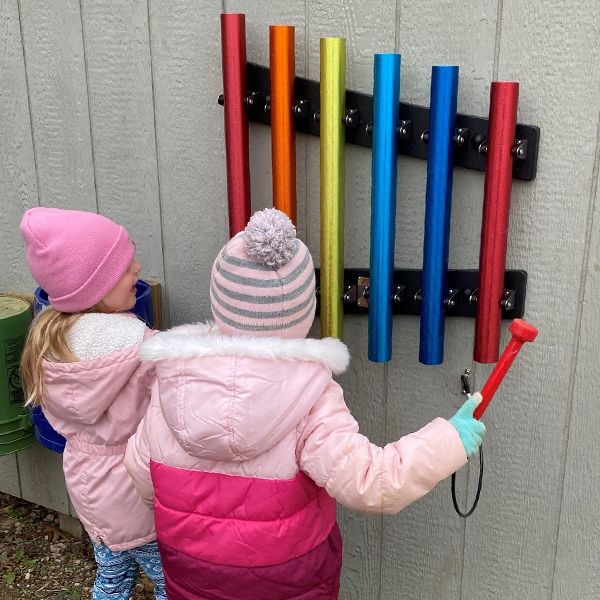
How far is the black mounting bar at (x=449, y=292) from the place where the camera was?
1588mm

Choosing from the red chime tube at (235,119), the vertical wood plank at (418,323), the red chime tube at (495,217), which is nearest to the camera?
the red chime tube at (495,217)

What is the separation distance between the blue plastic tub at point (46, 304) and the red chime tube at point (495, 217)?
2.47ft

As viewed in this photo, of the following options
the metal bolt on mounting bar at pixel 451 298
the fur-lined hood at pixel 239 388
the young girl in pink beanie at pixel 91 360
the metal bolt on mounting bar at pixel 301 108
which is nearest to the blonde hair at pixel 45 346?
the young girl in pink beanie at pixel 91 360

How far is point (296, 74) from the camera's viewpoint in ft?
5.59

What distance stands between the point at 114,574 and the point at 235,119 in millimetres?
1015

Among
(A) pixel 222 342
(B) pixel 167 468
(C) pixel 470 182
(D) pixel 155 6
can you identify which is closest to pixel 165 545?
(B) pixel 167 468

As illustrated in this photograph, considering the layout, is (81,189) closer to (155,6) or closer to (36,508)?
→ (155,6)

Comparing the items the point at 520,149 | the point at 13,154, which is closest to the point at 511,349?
the point at 520,149

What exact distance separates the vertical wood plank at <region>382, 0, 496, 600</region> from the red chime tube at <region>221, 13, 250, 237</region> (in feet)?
1.00

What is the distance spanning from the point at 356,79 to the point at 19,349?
110 centimetres

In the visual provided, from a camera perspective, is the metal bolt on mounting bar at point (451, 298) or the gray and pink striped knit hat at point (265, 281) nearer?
the gray and pink striped knit hat at point (265, 281)

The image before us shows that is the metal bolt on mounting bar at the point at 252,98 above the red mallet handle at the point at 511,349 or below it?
above

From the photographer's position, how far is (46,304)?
190 cm

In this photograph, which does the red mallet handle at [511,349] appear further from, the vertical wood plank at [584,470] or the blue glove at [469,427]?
the vertical wood plank at [584,470]
